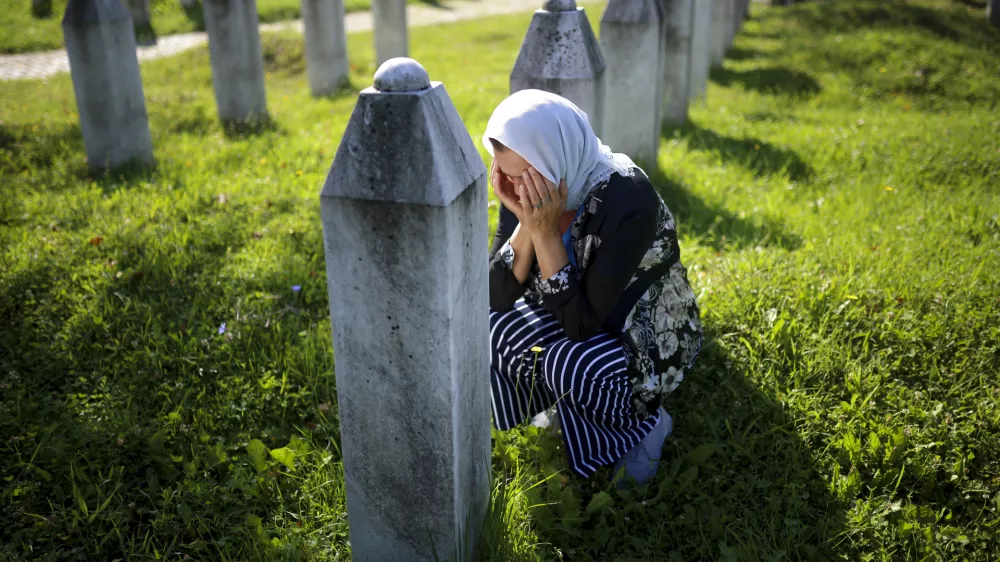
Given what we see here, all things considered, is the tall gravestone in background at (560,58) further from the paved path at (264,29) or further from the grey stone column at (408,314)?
the paved path at (264,29)

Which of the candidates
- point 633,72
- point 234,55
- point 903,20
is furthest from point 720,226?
point 903,20

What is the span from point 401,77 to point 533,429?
5.89ft

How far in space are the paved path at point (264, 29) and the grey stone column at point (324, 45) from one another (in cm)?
311

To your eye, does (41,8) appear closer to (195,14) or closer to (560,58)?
(195,14)

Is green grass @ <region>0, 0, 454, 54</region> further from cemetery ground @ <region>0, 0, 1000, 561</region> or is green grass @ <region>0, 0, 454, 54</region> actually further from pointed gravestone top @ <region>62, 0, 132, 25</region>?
cemetery ground @ <region>0, 0, 1000, 561</region>

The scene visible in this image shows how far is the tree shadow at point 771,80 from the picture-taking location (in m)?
10.6

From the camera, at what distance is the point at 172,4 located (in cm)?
1833

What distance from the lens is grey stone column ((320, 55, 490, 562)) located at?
194 cm

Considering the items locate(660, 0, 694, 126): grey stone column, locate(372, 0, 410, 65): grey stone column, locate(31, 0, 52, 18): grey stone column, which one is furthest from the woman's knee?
locate(31, 0, 52, 18): grey stone column

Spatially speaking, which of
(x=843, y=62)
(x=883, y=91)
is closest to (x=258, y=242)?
(x=883, y=91)

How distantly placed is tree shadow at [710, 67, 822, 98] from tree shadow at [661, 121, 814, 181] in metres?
3.06

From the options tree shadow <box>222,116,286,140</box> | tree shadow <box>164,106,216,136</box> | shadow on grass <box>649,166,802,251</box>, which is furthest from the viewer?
tree shadow <box>164,106,216,136</box>

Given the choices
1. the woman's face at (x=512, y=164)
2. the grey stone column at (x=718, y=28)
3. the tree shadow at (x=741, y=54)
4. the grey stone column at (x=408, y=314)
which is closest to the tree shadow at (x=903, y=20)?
the tree shadow at (x=741, y=54)

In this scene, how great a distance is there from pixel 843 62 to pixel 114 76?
34.4ft
